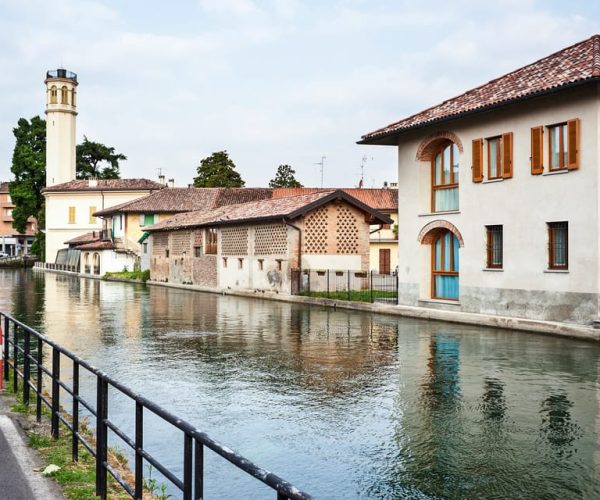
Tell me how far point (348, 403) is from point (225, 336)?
8324 millimetres

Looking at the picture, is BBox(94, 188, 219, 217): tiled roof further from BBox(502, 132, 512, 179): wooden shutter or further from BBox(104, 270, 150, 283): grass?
BBox(502, 132, 512, 179): wooden shutter

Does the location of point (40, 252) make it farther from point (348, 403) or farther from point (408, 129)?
point (348, 403)

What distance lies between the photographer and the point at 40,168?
8150cm

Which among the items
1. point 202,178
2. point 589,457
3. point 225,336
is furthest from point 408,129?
point 202,178

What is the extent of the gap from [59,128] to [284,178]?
2904 centimetres

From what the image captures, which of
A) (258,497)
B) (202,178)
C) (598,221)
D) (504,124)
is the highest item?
(202,178)

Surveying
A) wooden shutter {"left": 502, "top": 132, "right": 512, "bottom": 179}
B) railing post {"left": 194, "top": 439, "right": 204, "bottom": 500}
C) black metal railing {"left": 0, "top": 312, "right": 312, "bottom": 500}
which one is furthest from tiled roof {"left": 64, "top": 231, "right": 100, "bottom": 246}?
railing post {"left": 194, "top": 439, "right": 204, "bottom": 500}

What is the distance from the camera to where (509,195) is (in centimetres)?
2083

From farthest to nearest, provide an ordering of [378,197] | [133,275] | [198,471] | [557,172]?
[378,197] < [133,275] < [557,172] < [198,471]

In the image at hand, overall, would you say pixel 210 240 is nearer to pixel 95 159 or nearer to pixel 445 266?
pixel 445 266

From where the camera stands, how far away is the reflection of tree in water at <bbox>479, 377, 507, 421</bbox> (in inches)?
353

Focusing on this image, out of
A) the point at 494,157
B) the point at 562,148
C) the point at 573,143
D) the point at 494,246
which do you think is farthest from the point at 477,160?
the point at 573,143

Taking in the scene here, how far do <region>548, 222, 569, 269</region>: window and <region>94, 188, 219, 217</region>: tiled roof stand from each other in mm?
48815

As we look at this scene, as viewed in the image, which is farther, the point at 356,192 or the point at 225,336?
the point at 356,192
